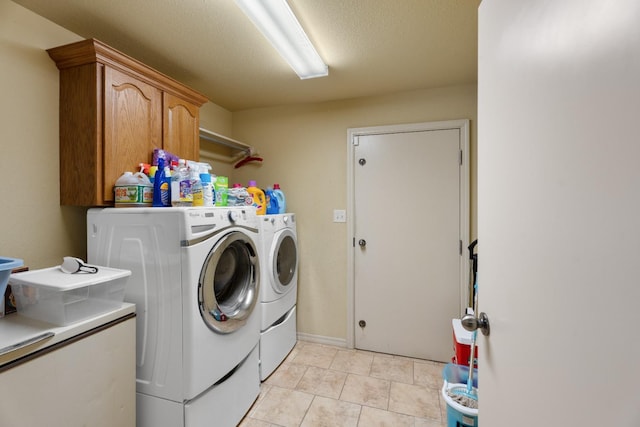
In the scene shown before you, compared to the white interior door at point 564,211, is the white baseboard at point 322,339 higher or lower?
lower

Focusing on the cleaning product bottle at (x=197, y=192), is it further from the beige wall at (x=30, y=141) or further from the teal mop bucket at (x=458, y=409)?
the teal mop bucket at (x=458, y=409)

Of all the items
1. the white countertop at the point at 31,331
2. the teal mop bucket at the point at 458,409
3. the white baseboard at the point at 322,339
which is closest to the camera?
the white countertop at the point at 31,331

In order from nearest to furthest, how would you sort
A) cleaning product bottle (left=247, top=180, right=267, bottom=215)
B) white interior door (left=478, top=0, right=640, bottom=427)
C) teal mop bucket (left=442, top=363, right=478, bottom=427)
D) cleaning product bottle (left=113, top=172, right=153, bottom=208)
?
white interior door (left=478, top=0, right=640, bottom=427)
teal mop bucket (left=442, top=363, right=478, bottom=427)
cleaning product bottle (left=113, top=172, right=153, bottom=208)
cleaning product bottle (left=247, top=180, right=267, bottom=215)

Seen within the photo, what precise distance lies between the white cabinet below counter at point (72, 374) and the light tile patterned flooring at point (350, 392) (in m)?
0.81

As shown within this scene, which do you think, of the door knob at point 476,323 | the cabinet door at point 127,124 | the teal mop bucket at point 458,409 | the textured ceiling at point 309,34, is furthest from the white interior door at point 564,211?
the cabinet door at point 127,124

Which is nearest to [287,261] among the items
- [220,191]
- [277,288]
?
[277,288]

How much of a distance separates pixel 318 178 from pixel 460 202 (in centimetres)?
125

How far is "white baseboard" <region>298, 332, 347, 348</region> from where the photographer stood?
2.65 meters

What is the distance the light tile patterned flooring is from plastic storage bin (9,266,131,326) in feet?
3.70

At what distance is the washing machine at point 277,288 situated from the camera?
83.4 inches

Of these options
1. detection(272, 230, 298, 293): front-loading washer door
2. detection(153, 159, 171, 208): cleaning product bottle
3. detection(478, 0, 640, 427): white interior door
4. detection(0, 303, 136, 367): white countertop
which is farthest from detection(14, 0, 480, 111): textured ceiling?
detection(0, 303, 136, 367): white countertop

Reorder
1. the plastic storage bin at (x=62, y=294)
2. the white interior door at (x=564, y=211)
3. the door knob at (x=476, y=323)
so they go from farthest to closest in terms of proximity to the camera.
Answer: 1. the plastic storage bin at (x=62, y=294)
2. the door knob at (x=476, y=323)
3. the white interior door at (x=564, y=211)

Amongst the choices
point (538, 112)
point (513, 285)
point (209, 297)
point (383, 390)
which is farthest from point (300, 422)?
point (538, 112)

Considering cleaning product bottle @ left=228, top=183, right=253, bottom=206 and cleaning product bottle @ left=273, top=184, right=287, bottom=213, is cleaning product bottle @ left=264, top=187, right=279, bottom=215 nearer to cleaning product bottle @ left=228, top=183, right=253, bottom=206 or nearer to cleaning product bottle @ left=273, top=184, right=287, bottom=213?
cleaning product bottle @ left=273, top=184, right=287, bottom=213
